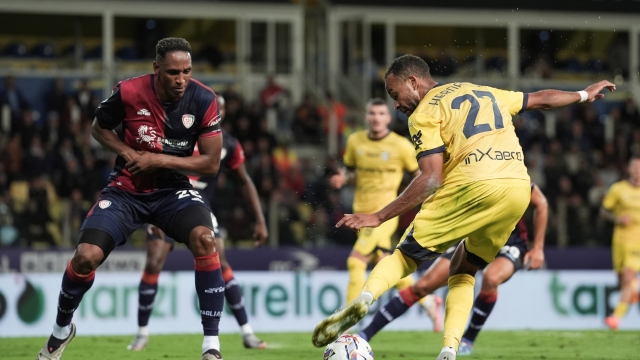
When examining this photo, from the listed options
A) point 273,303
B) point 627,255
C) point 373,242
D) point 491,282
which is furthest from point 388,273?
point 627,255

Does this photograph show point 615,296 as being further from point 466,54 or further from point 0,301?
point 466,54

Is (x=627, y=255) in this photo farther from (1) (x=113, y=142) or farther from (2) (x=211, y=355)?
(1) (x=113, y=142)

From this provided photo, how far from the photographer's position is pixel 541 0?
2730cm

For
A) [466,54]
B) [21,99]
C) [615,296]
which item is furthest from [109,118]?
[466,54]

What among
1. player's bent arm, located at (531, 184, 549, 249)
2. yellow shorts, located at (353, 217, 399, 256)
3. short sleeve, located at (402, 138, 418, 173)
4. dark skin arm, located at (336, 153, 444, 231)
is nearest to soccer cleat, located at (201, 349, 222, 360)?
dark skin arm, located at (336, 153, 444, 231)

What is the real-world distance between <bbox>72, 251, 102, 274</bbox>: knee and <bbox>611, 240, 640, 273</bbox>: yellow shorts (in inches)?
381

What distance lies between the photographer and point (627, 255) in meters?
15.3

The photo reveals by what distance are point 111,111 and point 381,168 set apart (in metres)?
4.63

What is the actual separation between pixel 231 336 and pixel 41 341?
92.0 inches

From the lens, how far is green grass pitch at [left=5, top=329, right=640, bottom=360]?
9.84m

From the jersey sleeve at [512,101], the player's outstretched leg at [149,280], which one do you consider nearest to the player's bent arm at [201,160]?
the jersey sleeve at [512,101]

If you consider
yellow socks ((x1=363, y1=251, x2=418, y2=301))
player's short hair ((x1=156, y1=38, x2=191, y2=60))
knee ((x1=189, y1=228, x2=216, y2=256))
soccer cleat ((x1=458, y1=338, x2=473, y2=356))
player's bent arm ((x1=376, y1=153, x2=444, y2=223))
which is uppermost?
player's short hair ((x1=156, y1=38, x2=191, y2=60))

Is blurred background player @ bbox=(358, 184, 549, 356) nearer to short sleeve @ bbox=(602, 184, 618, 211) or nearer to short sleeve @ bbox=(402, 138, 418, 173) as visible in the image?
short sleeve @ bbox=(402, 138, 418, 173)

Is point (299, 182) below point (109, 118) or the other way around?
below
